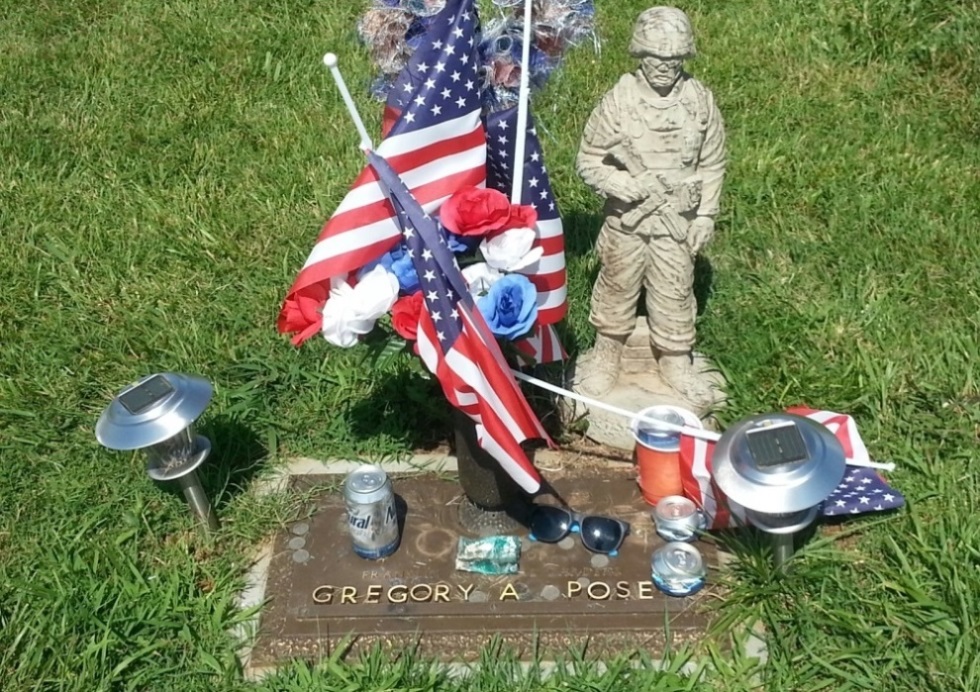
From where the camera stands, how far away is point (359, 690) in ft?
9.86

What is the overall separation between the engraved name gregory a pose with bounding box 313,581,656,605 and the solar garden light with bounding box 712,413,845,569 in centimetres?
45

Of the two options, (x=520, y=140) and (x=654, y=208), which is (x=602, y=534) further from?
(x=520, y=140)

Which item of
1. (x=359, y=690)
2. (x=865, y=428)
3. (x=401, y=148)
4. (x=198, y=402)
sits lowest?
(x=865, y=428)

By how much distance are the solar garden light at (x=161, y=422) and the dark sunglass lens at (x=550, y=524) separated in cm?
110

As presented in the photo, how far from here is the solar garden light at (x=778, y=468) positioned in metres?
2.84

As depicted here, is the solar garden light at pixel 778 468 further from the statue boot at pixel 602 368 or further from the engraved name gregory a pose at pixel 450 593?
the statue boot at pixel 602 368

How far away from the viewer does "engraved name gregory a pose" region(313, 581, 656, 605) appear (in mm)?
3229

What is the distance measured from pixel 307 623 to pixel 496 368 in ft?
3.37

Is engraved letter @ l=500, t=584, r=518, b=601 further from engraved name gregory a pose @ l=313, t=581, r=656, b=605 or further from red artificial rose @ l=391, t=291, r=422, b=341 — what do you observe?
red artificial rose @ l=391, t=291, r=422, b=341

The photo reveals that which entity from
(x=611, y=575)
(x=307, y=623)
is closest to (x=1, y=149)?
(x=307, y=623)

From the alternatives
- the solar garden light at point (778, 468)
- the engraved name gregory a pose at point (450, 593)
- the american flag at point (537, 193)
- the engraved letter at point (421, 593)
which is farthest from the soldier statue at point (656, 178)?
the engraved letter at point (421, 593)

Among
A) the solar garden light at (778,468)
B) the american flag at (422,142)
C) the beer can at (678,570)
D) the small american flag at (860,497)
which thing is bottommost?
the small american flag at (860,497)

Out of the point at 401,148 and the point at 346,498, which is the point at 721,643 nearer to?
the point at 346,498

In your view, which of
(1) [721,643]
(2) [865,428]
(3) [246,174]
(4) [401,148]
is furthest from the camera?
(3) [246,174]
